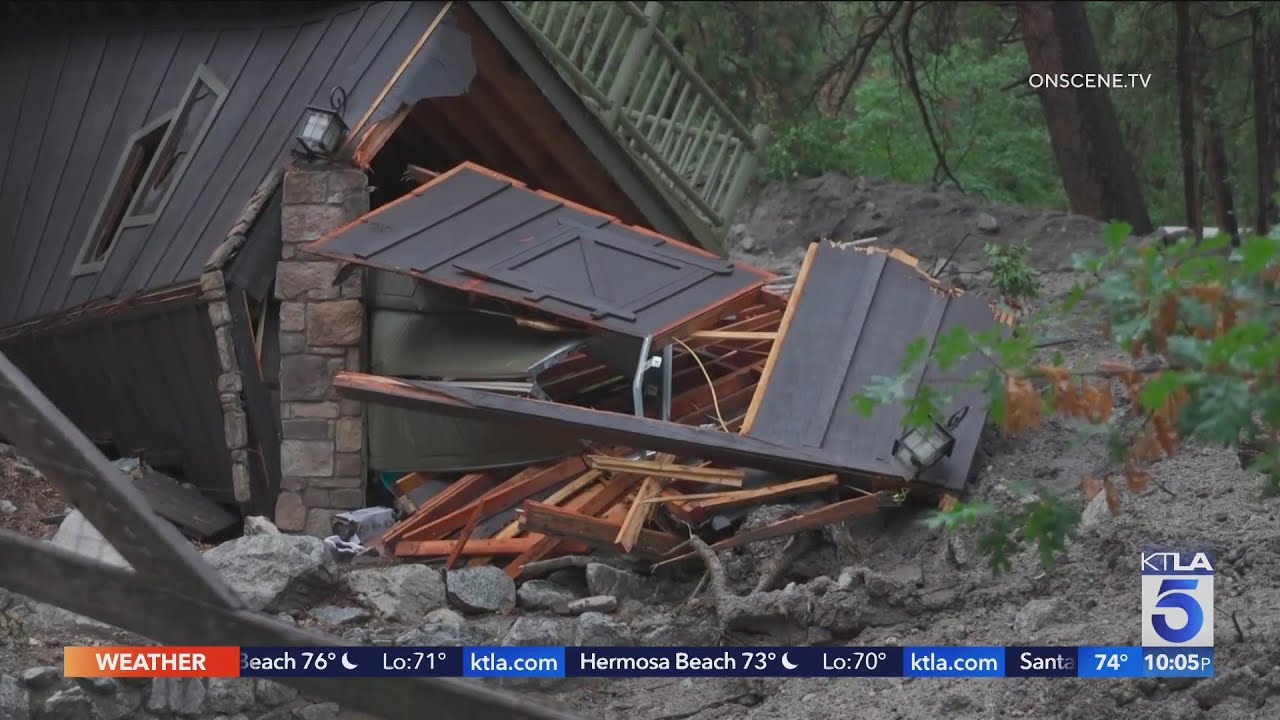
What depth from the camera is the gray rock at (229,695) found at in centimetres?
726

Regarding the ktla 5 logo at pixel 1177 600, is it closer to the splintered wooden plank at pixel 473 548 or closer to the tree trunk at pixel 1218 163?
the splintered wooden plank at pixel 473 548

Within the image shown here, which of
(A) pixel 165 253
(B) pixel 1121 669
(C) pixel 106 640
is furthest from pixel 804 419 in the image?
(A) pixel 165 253

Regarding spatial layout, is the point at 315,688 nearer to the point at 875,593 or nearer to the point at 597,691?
the point at 597,691

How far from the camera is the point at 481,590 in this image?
29.8 ft

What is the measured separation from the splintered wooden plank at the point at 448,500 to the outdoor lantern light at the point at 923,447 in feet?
8.87

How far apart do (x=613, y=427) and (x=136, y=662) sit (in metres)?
Result: 3.38

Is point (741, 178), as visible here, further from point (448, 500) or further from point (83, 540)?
point (83, 540)

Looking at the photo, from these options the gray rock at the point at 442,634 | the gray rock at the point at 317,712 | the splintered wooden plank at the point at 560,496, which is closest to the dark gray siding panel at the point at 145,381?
the splintered wooden plank at the point at 560,496

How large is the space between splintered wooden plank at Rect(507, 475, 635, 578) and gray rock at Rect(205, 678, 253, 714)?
97.5 inches

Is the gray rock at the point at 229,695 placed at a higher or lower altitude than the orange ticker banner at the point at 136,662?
lower

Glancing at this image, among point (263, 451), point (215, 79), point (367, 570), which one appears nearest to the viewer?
point (367, 570)

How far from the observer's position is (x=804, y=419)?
32.4 feet

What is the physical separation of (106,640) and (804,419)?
13.9 ft

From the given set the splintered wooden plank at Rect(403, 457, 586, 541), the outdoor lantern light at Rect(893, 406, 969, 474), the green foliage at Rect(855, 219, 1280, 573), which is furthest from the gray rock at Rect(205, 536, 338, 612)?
the green foliage at Rect(855, 219, 1280, 573)
